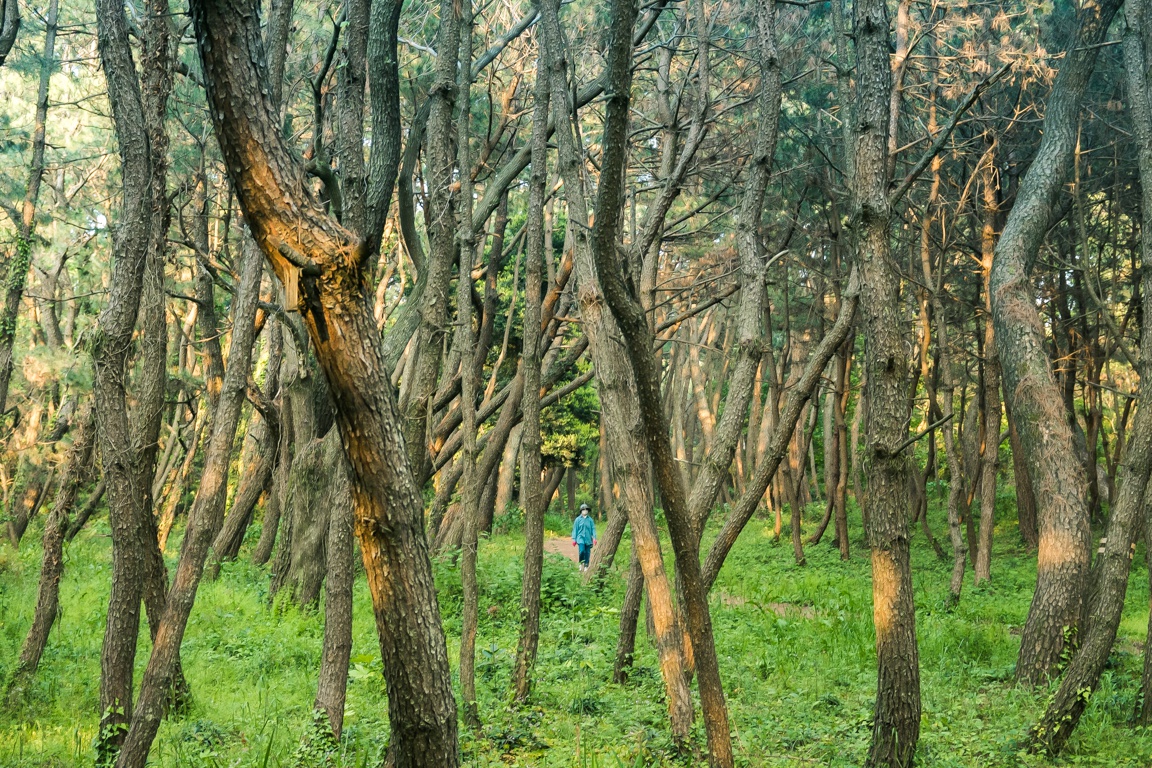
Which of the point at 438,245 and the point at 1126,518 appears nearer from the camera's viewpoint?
the point at 1126,518

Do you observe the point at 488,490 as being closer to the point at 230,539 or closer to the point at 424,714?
the point at 230,539

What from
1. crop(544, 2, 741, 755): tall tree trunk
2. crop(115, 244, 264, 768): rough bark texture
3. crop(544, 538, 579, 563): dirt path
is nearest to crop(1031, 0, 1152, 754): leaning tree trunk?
crop(544, 2, 741, 755): tall tree trunk

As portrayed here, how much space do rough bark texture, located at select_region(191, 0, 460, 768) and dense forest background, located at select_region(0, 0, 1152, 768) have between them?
0.01m

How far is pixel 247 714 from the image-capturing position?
720 centimetres

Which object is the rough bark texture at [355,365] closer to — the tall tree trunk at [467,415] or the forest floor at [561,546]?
the tall tree trunk at [467,415]

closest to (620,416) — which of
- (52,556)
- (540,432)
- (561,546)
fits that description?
(540,432)

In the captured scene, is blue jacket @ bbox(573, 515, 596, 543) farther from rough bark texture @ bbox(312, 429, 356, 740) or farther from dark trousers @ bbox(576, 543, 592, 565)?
rough bark texture @ bbox(312, 429, 356, 740)

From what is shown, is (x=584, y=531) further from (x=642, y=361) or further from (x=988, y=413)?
(x=642, y=361)

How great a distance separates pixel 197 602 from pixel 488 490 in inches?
413

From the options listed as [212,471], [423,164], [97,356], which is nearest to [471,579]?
[212,471]

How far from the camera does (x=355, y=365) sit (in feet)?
11.2

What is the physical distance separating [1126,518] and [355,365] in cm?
602

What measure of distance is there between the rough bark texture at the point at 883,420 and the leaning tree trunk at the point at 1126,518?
5.17 ft

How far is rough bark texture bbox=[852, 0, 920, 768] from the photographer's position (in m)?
5.20
